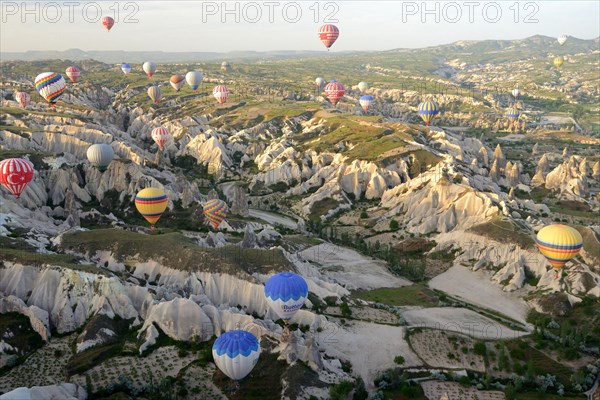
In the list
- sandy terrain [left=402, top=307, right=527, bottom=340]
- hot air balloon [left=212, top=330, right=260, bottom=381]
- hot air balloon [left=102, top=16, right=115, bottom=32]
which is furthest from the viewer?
hot air balloon [left=102, top=16, right=115, bottom=32]

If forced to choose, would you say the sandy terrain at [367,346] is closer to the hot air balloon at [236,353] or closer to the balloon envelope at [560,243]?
the hot air balloon at [236,353]

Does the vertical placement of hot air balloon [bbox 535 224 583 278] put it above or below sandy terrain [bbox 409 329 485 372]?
above

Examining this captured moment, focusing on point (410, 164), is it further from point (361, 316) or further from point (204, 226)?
point (361, 316)

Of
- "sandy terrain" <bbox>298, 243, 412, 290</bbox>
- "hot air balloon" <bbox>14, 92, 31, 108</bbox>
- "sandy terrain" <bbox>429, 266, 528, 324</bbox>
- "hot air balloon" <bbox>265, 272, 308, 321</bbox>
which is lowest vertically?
"sandy terrain" <bbox>429, 266, 528, 324</bbox>

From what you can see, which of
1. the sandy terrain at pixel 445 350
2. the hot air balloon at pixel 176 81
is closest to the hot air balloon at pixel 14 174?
the sandy terrain at pixel 445 350

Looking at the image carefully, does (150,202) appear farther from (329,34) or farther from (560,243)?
(329,34)

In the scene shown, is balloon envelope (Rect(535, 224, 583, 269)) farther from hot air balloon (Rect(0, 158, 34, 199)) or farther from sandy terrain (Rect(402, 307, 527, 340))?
hot air balloon (Rect(0, 158, 34, 199))

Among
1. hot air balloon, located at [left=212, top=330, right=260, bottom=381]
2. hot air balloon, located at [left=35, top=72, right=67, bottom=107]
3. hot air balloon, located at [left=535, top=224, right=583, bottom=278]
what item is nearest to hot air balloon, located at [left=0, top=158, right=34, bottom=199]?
hot air balloon, located at [left=35, top=72, right=67, bottom=107]
